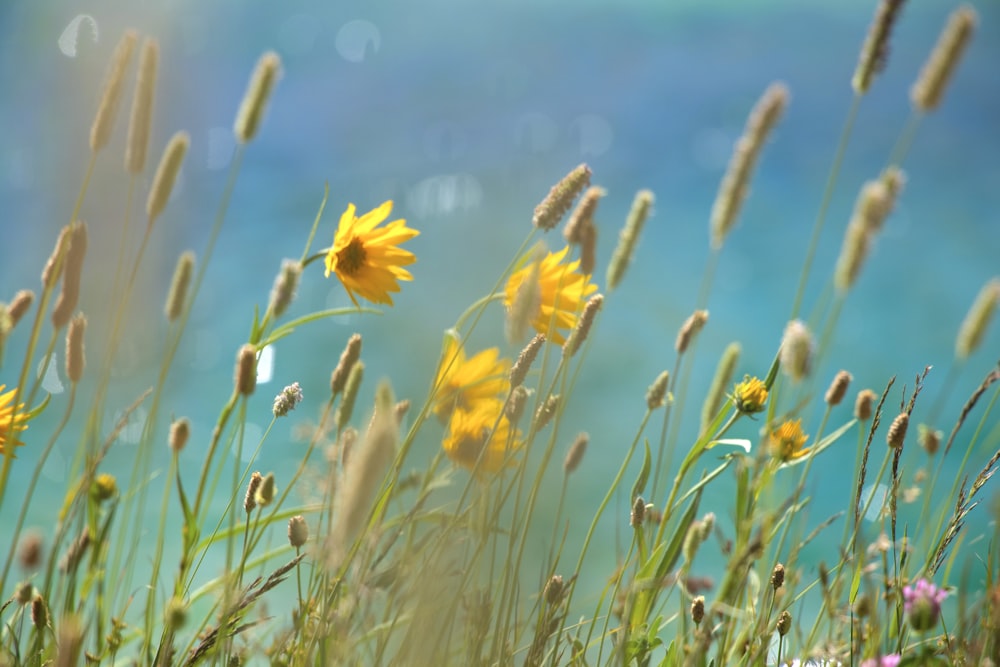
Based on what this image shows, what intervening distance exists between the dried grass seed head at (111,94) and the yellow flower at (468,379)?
10.5 inches

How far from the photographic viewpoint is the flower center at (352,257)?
0.87 meters

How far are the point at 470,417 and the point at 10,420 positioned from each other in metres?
0.36

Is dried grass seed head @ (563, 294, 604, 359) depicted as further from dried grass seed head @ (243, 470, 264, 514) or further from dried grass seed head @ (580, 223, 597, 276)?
dried grass seed head @ (243, 470, 264, 514)

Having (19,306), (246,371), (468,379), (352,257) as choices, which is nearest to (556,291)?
(468,379)

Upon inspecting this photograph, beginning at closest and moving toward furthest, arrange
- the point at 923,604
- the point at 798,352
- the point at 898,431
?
the point at 798,352
the point at 923,604
the point at 898,431

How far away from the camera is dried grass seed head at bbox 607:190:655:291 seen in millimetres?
573

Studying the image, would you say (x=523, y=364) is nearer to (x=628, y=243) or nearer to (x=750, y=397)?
(x=628, y=243)

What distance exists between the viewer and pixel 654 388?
2.18ft

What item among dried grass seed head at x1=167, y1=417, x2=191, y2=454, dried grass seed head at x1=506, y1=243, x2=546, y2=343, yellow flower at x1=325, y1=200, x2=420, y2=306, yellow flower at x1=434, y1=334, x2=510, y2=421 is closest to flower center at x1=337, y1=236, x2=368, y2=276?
yellow flower at x1=325, y1=200, x2=420, y2=306

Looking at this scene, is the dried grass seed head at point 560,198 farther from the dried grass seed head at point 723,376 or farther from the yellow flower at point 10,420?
the yellow flower at point 10,420

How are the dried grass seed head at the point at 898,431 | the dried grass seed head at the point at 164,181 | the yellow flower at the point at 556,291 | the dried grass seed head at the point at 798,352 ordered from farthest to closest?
the yellow flower at the point at 556,291
the dried grass seed head at the point at 898,431
the dried grass seed head at the point at 164,181
the dried grass seed head at the point at 798,352

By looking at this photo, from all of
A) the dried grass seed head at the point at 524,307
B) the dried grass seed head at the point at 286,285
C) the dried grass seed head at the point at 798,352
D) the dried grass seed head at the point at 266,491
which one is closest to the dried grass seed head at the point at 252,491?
the dried grass seed head at the point at 266,491

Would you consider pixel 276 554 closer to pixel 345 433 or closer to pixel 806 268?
pixel 345 433

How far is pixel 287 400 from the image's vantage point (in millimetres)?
682
